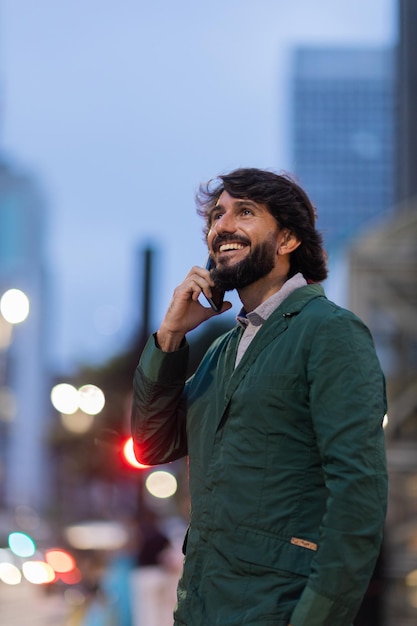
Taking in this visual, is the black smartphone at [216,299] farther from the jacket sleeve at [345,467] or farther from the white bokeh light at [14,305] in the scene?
the white bokeh light at [14,305]

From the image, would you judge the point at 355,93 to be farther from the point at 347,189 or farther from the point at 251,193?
the point at 251,193

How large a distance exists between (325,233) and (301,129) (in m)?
17.8

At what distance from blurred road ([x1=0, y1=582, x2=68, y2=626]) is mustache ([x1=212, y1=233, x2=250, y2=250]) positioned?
12.7 m

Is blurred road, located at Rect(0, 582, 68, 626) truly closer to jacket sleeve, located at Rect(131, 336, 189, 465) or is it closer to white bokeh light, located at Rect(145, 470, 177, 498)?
white bokeh light, located at Rect(145, 470, 177, 498)

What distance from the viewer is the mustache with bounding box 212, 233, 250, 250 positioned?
283cm

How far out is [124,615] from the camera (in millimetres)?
8844

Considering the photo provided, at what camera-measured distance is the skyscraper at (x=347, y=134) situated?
10531 millimetres

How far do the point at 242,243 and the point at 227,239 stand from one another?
0.04 meters

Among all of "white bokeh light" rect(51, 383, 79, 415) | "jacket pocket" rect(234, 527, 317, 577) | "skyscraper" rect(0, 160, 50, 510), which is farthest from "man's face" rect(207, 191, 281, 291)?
"skyscraper" rect(0, 160, 50, 510)

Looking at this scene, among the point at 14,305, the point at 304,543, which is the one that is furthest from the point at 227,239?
the point at 14,305

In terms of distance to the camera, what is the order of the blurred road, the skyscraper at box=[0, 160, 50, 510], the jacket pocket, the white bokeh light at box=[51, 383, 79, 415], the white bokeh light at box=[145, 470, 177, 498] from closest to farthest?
1. the jacket pocket
2. the white bokeh light at box=[51, 383, 79, 415]
3. the blurred road
4. the white bokeh light at box=[145, 470, 177, 498]
5. the skyscraper at box=[0, 160, 50, 510]

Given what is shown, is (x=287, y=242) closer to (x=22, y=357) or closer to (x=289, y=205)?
(x=289, y=205)

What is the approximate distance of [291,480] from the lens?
2.49 metres

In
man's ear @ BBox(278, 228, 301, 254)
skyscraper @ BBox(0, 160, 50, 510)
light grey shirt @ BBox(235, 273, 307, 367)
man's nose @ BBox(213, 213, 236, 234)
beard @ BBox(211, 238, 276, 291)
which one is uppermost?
man's nose @ BBox(213, 213, 236, 234)
